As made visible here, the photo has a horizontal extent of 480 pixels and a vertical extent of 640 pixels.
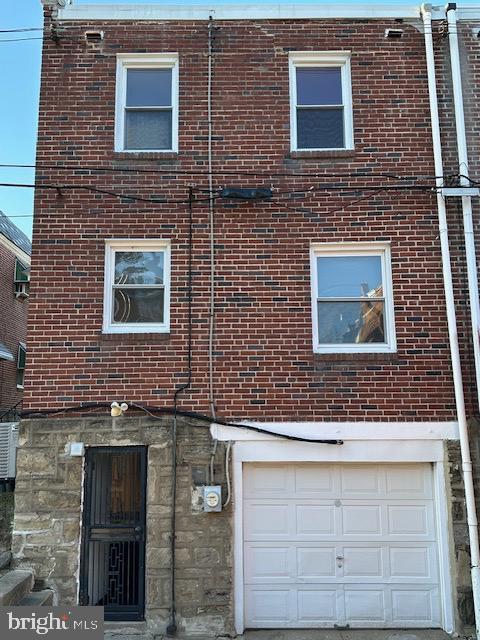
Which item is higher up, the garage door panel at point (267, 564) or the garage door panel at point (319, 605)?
the garage door panel at point (267, 564)

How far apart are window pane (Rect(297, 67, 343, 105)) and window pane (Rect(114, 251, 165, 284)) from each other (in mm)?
3064

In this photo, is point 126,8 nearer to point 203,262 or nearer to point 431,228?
point 203,262

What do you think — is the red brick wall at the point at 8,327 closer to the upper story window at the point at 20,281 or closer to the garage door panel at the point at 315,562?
the upper story window at the point at 20,281

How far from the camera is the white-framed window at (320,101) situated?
328 inches

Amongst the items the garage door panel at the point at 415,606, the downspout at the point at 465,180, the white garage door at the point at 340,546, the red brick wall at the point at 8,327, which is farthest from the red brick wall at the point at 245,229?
the red brick wall at the point at 8,327

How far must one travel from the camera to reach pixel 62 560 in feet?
23.3

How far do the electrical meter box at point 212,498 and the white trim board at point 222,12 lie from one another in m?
6.42

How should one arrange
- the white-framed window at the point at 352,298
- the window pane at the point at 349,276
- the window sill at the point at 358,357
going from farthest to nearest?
the window pane at the point at 349,276 → the white-framed window at the point at 352,298 → the window sill at the point at 358,357

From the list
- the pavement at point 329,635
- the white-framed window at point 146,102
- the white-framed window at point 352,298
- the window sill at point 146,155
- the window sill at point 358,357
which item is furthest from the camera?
the white-framed window at point 146,102

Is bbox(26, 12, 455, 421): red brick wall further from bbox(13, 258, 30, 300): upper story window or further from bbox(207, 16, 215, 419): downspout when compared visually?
bbox(13, 258, 30, 300): upper story window

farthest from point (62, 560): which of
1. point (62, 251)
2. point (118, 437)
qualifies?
point (62, 251)

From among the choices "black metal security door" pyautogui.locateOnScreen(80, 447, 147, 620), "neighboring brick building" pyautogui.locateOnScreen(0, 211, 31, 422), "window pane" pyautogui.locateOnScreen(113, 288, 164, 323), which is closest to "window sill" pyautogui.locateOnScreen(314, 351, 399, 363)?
"window pane" pyautogui.locateOnScreen(113, 288, 164, 323)

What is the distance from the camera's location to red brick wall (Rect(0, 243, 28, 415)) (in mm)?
16438

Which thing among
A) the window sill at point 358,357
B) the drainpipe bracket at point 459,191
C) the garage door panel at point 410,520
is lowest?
the garage door panel at point 410,520
